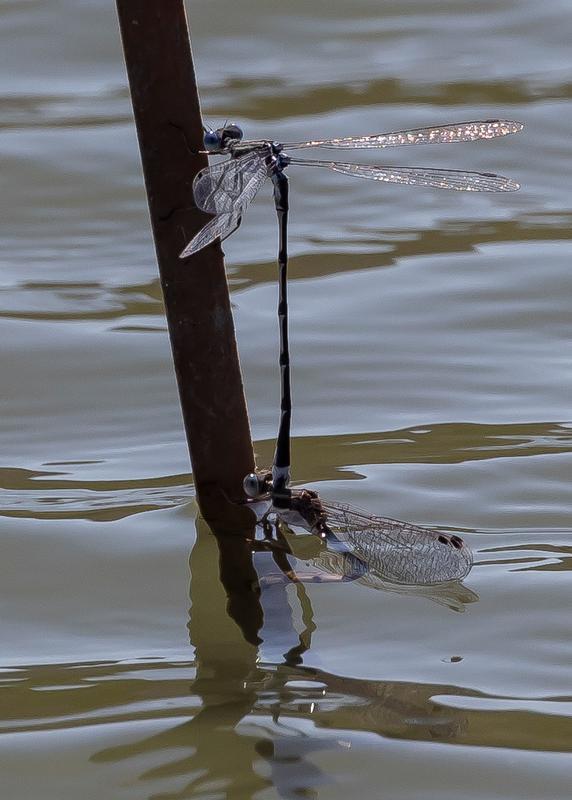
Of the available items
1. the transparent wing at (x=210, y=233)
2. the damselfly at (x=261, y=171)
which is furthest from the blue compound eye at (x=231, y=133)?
the transparent wing at (x=210, y=233)

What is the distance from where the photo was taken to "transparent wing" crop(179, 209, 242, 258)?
2039 mm

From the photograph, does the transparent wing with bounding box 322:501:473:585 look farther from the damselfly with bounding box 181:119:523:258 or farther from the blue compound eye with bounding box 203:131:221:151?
the blue compound eye with bounding box 203:131:221:151

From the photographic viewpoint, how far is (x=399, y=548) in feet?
8.36

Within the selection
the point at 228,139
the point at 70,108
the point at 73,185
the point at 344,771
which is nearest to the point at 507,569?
the point at 344,771

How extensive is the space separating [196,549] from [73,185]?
236 cm

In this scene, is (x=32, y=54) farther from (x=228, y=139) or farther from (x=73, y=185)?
(x=228, y=139)

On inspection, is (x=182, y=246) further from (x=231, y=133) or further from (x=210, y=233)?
(x=231, y=133)

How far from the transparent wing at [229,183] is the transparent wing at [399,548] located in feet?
2.21

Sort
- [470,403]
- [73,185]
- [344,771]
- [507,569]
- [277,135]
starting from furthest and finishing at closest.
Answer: [277,135] < [73,185] < [470,403] < [507,569] < [344,771]

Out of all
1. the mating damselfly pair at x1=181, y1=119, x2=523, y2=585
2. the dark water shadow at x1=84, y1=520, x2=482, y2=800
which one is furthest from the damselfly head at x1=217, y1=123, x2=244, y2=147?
the dark water shadow at x1=84, y1=520, x2=482, y2=800

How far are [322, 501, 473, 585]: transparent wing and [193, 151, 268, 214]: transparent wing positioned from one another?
0.67 meters

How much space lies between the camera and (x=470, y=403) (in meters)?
3.44

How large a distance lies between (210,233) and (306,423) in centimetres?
136

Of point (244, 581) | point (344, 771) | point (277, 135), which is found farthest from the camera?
point (277, 135)
